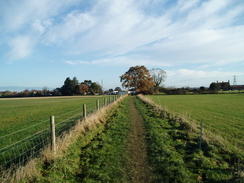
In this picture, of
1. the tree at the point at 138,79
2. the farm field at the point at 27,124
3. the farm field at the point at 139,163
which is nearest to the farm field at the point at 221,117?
the farm field at the point at 139,163

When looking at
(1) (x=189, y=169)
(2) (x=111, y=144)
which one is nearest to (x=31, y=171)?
(2) (x=111, y=144)

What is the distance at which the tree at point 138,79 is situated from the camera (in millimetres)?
65750

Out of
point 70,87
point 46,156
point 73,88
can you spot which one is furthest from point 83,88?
point 46,156

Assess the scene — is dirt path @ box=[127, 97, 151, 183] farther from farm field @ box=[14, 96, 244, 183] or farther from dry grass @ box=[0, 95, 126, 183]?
dry grass @ box=[0, 95, 126, 183]

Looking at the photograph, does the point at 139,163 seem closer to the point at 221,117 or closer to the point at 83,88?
the point at 221,117

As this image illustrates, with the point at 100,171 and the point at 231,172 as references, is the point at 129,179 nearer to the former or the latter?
the point at 100,171

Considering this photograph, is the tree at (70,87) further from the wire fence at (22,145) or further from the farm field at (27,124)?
the wire fence at (22,145)

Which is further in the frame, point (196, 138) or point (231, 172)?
point (196, 138)

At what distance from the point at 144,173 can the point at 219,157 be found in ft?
8.87

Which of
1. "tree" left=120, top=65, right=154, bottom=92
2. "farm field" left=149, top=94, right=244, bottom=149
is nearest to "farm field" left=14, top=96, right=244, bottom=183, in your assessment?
"farm field" left=149, top=94, right=244, bottom=149

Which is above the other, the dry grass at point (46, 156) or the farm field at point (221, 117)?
the dry grass at point (46, 156)

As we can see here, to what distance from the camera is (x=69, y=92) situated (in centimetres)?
9700

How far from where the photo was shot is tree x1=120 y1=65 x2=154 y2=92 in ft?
216

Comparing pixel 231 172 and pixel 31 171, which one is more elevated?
pixel 31 171
